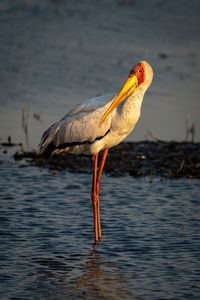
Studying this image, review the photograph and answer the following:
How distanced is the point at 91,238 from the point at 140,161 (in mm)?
3207

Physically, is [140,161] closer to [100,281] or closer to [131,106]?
[131,106]

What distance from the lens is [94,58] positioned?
53.3 ft

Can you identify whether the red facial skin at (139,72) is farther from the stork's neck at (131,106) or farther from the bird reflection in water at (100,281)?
the bird reflection in water at (100,281)

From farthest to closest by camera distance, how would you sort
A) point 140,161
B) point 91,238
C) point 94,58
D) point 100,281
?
point 94,58 → point 140,161 → point 91,238 → point 100,281

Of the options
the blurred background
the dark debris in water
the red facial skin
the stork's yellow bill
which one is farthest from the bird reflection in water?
the blurred background

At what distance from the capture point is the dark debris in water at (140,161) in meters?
9.66

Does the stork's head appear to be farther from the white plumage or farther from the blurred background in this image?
the blurred background

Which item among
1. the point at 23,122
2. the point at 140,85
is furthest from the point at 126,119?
the point at 23,122

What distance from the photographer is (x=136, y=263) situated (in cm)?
650

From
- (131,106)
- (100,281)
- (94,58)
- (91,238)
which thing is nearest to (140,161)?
(131,106)

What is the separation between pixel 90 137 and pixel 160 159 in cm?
301

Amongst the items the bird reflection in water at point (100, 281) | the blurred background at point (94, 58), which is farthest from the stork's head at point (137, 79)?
the blurred background at point (94, 58)

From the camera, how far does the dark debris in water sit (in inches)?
380

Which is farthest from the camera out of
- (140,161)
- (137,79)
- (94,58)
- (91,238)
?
(94,58)
